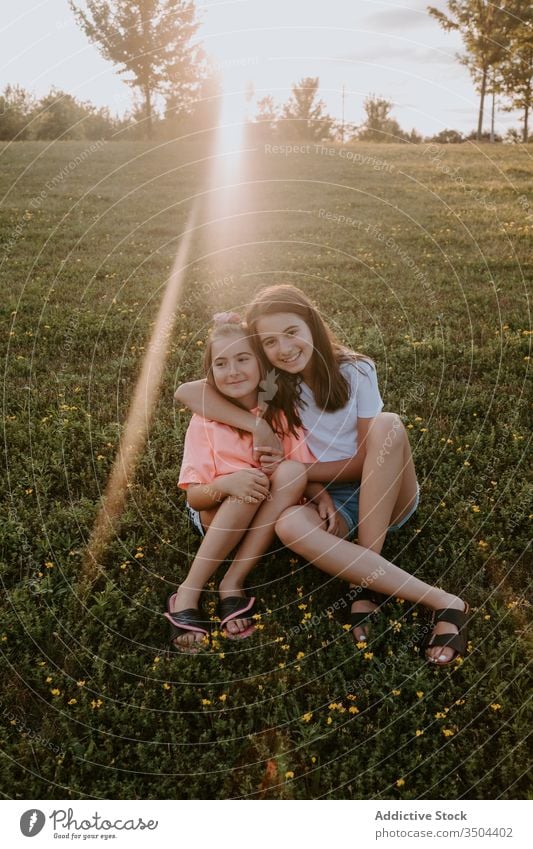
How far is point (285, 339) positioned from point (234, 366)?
14.1 inches

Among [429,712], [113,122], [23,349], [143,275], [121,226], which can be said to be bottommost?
[429,712]

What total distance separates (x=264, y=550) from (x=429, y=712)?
1317 mm

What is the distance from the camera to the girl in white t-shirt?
12.9 feet

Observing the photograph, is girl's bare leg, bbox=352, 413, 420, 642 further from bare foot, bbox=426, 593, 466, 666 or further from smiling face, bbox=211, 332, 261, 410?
smiling face, bbox=211, 332, 261, 410

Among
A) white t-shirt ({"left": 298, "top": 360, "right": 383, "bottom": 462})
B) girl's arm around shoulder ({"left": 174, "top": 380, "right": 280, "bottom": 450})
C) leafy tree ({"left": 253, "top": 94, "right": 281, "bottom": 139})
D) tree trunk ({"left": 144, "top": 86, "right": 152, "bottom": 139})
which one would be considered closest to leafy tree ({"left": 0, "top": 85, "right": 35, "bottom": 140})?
tree trunk ({"left": 144, "top": 86, "right": 152, "bottom": 139})

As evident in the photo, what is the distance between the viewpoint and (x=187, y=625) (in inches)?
154

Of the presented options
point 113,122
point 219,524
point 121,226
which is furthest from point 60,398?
point 113,122

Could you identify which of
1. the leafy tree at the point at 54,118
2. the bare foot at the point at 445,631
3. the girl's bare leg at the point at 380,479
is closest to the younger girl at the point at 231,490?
the girl's bare leg at the point at 380,479

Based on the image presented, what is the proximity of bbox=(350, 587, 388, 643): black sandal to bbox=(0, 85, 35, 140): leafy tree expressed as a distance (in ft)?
94.6

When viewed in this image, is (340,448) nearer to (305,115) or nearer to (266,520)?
(266,520)

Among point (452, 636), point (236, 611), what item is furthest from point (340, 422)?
point (452, 636)

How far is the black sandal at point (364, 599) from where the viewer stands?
389 cm

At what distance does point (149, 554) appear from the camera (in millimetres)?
4582

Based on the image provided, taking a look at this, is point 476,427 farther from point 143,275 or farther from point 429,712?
point 143,275
